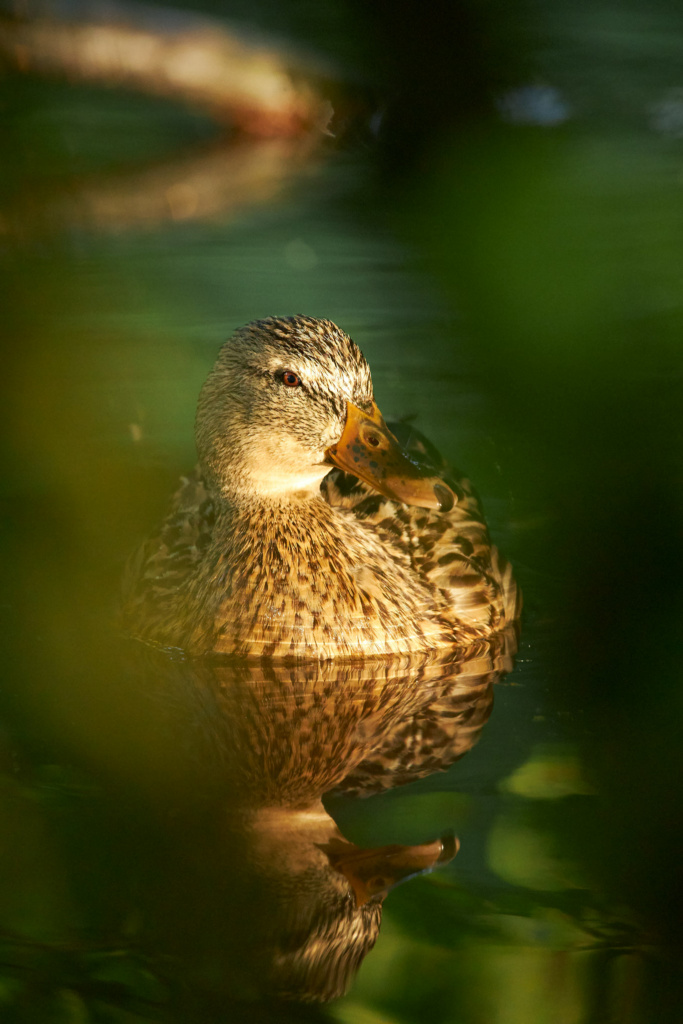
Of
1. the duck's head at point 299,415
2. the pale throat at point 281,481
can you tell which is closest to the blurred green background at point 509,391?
the duck's head at point 299,415

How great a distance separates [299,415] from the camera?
12.9ft

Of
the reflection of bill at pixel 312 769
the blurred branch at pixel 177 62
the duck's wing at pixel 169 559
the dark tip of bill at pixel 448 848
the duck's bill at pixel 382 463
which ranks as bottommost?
the reflection of bill at pixel 312 769

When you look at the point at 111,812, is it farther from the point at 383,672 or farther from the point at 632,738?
the point at 383,672

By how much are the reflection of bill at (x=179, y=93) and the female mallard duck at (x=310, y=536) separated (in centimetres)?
66

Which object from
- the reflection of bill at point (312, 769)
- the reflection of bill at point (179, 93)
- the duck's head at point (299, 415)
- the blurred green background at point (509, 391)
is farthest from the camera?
the duck's head at point (299, 415)

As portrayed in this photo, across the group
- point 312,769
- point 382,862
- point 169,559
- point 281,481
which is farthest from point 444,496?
point 382,862

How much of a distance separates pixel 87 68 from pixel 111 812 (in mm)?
1331

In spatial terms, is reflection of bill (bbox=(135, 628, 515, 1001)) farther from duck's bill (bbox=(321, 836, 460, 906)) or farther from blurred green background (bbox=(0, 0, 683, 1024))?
blurred green background (bbox=(0, 0, 683, 1024))

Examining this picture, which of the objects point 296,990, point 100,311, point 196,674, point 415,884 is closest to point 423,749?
point 196,674

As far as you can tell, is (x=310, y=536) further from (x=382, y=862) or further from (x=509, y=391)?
(x=509, y=391)

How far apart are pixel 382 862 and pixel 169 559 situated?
8.69ft

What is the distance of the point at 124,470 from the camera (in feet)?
3.53

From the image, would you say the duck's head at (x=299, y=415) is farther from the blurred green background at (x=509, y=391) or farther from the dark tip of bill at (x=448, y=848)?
the blurred green background at (x=509, y=391)

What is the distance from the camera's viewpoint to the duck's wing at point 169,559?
420cm
